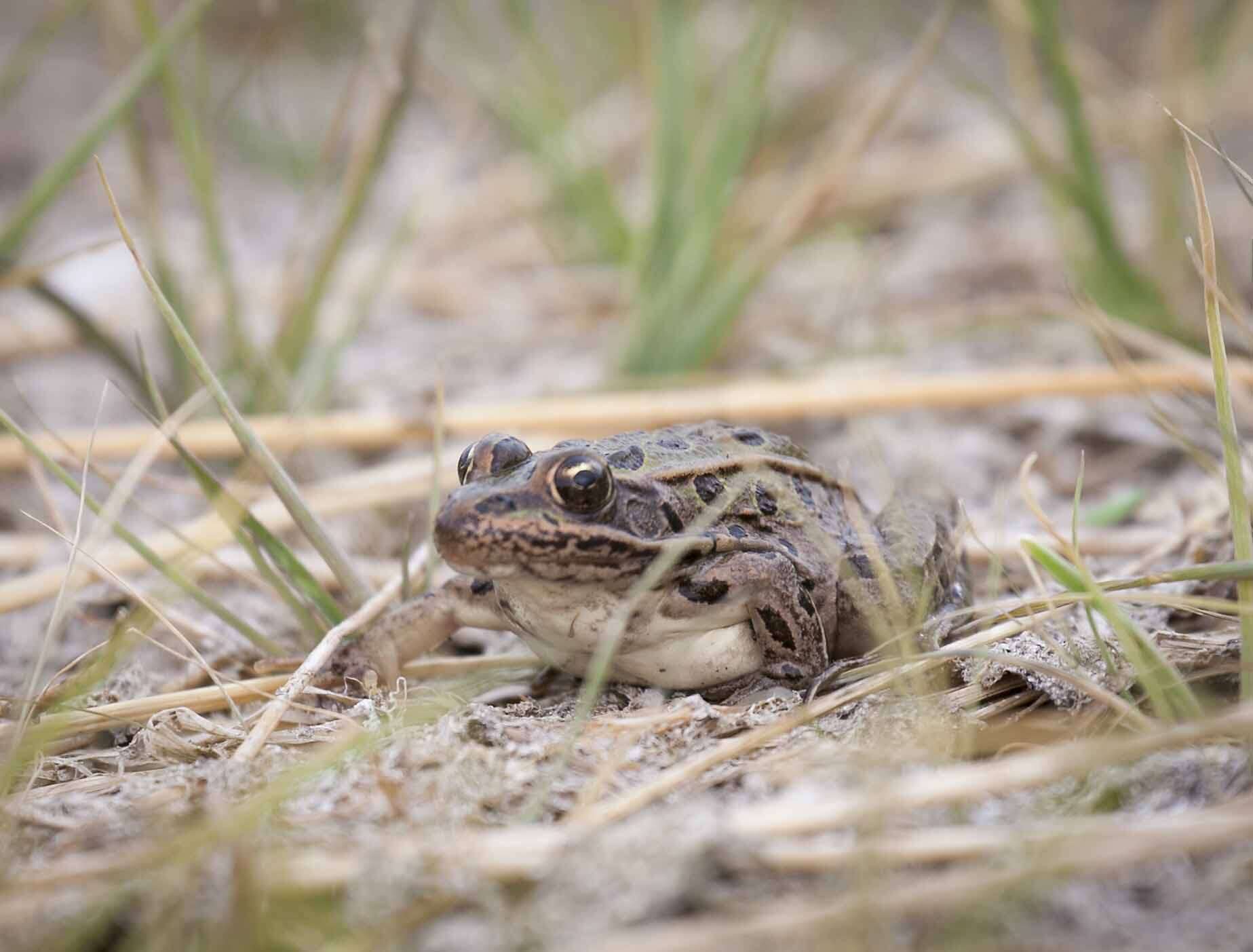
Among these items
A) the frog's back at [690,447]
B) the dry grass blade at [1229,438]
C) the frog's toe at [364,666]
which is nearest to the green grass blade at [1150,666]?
the dry grass blade at [1229,438]

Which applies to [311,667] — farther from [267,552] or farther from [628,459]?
[628,459]

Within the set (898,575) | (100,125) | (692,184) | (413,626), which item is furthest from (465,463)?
(692,184)

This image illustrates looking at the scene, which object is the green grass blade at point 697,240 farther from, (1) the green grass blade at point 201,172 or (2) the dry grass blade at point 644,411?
(1) the green grass blade at point 201,172

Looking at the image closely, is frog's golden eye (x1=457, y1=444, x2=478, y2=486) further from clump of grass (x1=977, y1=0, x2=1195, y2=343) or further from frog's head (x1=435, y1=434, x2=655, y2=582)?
clump of grass (x1=977, y1=0, x2=1195, y2=343)

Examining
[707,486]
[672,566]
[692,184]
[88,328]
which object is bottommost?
[672,566]

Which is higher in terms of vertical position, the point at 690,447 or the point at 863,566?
the point at 690,447

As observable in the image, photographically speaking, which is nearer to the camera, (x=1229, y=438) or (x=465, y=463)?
(x=1229, y=438)

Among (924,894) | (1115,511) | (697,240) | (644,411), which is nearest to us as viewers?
(924,894)

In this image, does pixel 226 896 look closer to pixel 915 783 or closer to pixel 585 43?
pixel 915 783
